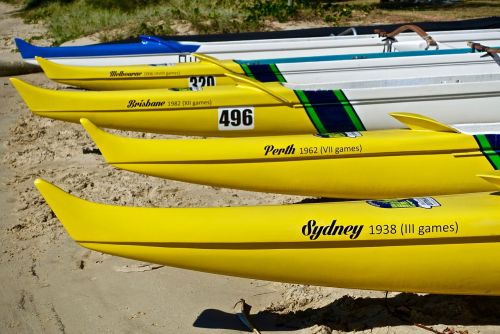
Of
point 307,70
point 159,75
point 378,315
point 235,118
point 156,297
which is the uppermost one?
point 307,70

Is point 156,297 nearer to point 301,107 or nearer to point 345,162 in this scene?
point 345,162

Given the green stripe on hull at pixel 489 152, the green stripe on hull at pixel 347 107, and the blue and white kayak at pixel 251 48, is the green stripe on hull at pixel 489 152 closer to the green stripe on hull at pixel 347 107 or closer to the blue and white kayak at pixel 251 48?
the green stripe on hull at pixel 347 107

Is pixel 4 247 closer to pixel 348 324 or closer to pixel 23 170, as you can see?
pixel 23 170

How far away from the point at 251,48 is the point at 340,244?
4.70 metres

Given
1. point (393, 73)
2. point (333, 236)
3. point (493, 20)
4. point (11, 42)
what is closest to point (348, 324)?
point (333, 236)

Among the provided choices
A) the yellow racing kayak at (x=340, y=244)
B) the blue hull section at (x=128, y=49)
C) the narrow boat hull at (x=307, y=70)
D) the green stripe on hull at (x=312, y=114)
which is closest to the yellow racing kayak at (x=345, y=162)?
the green stripe on hull at (x=312, y=114)

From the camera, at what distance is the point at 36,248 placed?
4.12 meters

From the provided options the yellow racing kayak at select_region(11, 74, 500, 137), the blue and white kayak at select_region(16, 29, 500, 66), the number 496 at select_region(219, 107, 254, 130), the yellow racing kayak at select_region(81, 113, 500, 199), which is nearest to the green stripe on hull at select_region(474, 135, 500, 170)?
the yellow racing kayak at select_region(81, 113, 500, 199)

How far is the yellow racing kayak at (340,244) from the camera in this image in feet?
9.12

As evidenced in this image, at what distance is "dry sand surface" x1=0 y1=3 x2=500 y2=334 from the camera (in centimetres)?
306

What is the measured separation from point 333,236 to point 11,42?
9636mm

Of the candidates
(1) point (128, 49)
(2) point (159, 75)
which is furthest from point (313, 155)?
(1) point (128, 49)

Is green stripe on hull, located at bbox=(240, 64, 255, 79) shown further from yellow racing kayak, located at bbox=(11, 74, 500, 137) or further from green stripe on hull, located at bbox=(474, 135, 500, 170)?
green stripe on hull, located at bbox=(474, 135, 500, 170)

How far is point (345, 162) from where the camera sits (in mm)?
3928
